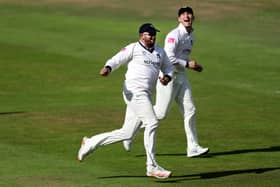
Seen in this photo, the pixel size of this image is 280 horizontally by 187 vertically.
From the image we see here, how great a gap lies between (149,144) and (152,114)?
0.47m

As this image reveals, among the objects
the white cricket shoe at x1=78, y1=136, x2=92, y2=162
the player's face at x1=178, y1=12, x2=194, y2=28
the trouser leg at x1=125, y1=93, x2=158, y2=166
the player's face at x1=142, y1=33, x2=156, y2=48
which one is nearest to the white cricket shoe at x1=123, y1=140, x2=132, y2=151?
the white cricket shoe at x1=78, y1=136, x2=92, y2=162

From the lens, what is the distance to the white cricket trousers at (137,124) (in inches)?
585

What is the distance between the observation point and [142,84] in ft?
49.8

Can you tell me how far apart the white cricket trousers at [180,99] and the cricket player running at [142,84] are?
1.61 meters

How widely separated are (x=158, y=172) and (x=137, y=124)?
1056mm

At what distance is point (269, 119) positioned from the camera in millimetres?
20500

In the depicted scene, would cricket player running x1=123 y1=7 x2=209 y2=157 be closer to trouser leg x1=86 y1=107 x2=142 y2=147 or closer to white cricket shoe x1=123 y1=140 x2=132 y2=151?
white cricket shoe x1=123 y1=140 x2=132 y2=151

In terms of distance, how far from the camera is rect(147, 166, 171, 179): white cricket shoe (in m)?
14.6

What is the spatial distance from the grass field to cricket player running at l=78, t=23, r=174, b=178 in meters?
0.43

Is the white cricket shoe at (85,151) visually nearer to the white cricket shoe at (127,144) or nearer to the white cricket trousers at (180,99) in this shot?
the white cricket shoe at (127,144)

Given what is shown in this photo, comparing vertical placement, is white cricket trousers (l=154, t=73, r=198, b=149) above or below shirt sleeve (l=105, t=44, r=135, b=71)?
below

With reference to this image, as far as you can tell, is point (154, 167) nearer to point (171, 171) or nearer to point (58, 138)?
point (171, 171)

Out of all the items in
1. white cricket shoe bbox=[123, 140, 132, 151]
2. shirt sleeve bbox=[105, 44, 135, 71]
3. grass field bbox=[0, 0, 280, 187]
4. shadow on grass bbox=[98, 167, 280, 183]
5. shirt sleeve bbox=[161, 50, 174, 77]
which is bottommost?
grass field bbox=[0, 0, 280, 187]

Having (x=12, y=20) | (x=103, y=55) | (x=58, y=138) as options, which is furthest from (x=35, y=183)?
(x=12, y=20)
